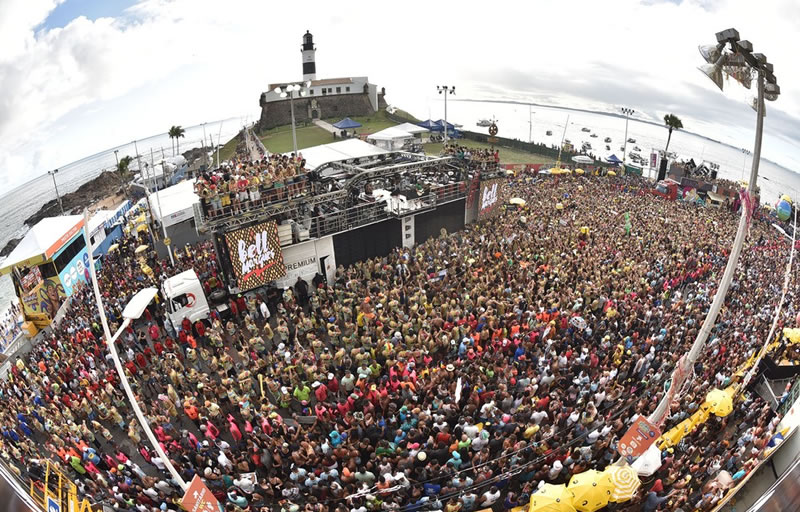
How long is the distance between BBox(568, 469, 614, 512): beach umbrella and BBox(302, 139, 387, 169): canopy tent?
63.1ft

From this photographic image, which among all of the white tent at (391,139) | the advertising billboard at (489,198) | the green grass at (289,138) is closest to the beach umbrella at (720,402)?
the advertising billboard at (489,198)

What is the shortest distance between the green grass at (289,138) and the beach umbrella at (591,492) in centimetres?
5600

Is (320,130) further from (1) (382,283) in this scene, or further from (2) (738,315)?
(2) (738,315)

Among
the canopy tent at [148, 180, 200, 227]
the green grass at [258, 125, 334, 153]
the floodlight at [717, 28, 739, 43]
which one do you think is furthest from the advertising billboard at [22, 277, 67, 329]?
the green grass at [258, 125, 334, 153]

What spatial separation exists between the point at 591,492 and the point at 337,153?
2165cm

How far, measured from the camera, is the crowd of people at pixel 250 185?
1552 centimetres

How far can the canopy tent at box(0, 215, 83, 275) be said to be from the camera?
60.0 feet

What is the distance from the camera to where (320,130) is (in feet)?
234

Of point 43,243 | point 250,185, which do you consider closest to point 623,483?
point 250,185

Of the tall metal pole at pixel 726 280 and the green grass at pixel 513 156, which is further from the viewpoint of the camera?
the green grass at pixel 513 156

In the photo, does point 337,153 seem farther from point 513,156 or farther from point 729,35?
point 513,156

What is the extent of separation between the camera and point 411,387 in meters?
10.8

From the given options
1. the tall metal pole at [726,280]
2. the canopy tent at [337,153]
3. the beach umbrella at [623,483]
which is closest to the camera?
the tall metal pole at [726,280]

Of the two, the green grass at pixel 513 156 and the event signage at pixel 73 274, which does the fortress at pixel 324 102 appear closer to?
the green grass at pixel 513 156
